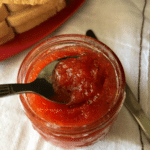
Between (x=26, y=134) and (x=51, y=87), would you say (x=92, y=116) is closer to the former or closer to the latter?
(x=51, y=87)

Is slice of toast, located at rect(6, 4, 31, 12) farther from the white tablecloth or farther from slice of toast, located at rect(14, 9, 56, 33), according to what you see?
the white tablecloth

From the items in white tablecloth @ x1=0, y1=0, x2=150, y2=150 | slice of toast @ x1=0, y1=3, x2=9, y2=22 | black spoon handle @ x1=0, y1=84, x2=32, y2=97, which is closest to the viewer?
black spoon handle @ x1=0, y1=84, x2=32, y2=97

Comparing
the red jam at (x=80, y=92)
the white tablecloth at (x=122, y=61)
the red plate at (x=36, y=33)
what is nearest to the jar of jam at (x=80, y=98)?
the red jam at (x=80, y=92)

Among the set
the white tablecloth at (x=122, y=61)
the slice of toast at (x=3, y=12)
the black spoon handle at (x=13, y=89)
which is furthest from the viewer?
the slice of toast at (x=3, y=12)

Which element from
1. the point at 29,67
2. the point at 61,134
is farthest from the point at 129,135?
the point at 29,67

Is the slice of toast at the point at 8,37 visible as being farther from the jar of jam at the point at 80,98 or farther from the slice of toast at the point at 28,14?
the jar of jam at the point at 80,98

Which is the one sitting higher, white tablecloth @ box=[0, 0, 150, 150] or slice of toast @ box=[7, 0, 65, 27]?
slice of toast @ box=[7, 0, 65, 27]

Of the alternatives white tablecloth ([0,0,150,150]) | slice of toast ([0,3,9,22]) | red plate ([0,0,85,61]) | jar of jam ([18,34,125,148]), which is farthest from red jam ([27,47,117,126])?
slice of toast ([0,3,9,22])
